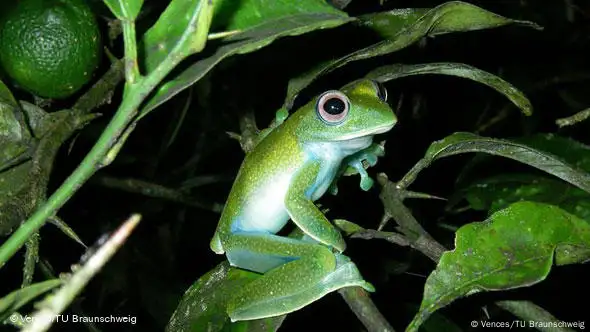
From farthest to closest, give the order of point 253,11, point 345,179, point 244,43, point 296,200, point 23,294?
point 345,179 → point 296,200 → point 253,11 → point 244,43 → point 23,294

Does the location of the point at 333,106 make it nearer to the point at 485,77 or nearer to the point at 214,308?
the point at 485,77

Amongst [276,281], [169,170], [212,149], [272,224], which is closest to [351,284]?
[276,281]

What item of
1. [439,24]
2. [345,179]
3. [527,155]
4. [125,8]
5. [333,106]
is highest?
[125,8]

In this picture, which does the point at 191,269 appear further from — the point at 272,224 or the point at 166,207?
the point at 272,224

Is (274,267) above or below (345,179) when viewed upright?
above

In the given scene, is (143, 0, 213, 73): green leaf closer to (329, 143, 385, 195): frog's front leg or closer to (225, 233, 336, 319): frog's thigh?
(225, 233, 336, 319): frog's thigh

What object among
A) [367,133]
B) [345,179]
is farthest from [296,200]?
[345,179]

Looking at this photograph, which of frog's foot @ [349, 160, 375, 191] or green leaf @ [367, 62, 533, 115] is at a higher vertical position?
green leaf @ [367, 62, 533, 115]

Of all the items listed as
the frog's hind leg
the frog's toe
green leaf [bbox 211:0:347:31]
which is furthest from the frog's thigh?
green leaf [bbox 211:0:347:31]
